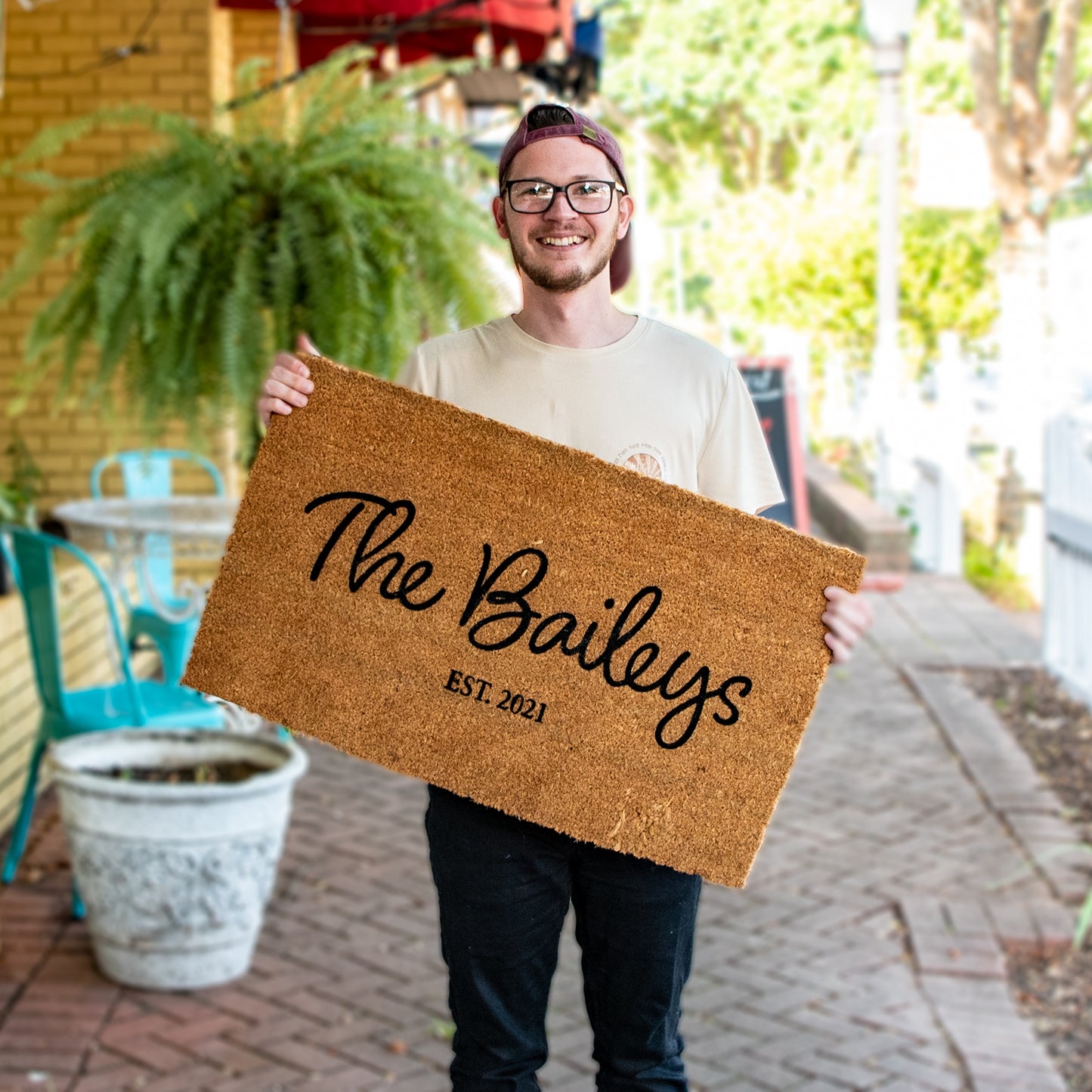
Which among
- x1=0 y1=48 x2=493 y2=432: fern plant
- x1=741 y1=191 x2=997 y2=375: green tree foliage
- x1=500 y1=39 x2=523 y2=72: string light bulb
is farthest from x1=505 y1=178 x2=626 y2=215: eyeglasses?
x1=741 y1=191 x2=997 y2=375: green tree foliage

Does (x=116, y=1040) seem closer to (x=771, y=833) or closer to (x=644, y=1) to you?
(x=771, y=833)

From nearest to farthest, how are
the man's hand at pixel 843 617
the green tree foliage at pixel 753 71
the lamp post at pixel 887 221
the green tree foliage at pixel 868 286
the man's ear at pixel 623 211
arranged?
the man's hand at pixel 843 617 < the man's ear at pixel 623 211 < the lamp post at pixel 887 221 < the green tree foliage at pixel 868 286 < the green tree foliage at pixel 753 71

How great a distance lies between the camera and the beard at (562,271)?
216 centimetres

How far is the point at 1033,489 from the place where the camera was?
11.6 meters

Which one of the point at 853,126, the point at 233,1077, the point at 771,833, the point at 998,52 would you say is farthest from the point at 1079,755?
the point at 853,126

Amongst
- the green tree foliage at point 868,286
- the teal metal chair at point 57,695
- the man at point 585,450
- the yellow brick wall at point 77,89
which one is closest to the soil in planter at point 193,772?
the teal metal chair at point 57,695

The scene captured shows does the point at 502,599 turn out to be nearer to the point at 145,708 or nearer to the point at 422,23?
the point at 145,708

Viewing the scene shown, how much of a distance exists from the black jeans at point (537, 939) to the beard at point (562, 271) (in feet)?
2.54

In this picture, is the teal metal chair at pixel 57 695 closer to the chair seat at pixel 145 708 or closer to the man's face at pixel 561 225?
the chair seat at pixel 145 708

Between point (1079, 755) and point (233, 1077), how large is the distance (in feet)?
12.9

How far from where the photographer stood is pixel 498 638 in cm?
218

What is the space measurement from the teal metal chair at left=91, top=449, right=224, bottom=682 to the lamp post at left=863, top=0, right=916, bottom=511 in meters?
6.29

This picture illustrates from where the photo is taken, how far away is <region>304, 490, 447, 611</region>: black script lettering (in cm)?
218

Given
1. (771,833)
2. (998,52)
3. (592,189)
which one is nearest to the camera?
(592,189)
